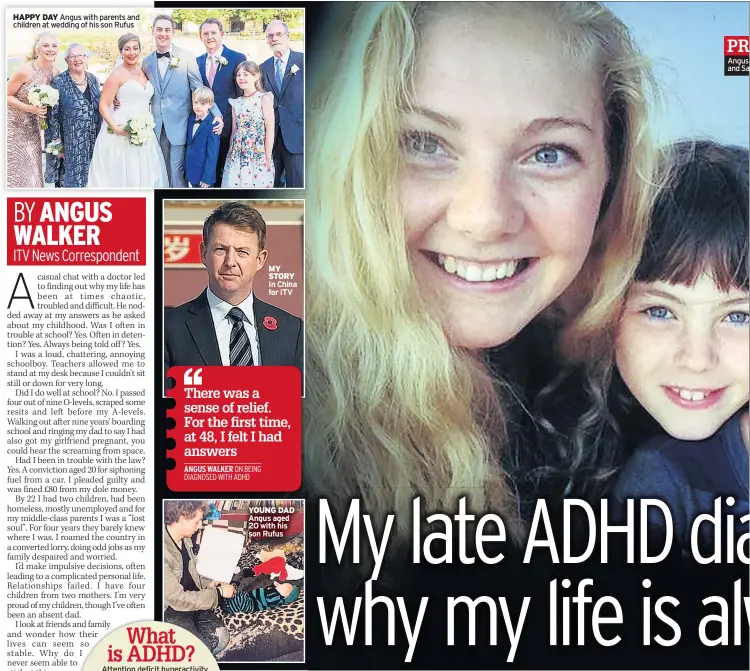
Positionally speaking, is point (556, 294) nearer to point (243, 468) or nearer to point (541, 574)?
point (541, 574)

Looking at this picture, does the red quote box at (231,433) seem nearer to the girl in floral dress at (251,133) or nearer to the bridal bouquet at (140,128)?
the girl in floral dress at (251,133)

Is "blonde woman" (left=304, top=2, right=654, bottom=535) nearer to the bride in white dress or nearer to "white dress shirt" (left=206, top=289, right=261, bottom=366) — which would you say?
"white dress shirt" (left=206, top=289, right=261, bottom=366)

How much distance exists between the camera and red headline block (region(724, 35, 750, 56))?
11.6ft

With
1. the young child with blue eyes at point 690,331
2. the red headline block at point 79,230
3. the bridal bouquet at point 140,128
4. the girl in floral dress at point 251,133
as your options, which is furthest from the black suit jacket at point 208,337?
the young child with blue eyes at point 690,331

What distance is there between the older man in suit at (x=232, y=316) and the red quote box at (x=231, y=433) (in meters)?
0.05

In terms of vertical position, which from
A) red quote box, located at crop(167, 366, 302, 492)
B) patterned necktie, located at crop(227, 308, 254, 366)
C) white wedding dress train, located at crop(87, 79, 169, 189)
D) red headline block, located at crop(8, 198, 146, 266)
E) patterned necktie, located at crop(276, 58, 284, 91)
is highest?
patterned necktie, located at crop(276, 58, 284, 91)

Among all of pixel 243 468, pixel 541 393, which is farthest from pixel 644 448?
pixel 243 468

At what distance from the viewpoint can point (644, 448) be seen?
11.7 ft

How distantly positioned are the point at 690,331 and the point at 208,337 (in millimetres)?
1614

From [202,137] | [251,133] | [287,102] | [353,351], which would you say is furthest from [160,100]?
[353,351]

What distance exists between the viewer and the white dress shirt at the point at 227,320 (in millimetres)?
3553

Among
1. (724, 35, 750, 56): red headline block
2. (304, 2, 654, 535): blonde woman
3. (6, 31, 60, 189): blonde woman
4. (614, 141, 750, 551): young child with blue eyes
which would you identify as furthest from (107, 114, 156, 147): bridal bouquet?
(724, 35, 750, 56): red headline block

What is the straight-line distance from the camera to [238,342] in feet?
11.7

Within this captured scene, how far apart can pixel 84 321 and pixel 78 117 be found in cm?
68
